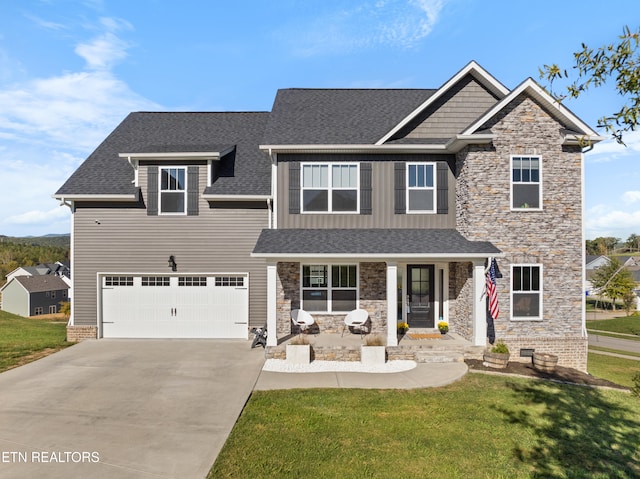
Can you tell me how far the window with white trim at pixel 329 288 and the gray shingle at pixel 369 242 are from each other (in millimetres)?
1199

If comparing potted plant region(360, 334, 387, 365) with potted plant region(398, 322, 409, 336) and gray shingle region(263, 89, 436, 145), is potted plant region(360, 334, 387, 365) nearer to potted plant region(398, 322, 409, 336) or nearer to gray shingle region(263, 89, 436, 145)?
potted plant region(398, 322, 409, 336)

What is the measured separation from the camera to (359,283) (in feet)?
40.4

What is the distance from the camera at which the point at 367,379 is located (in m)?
9.16

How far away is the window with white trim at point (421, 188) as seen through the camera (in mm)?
12422

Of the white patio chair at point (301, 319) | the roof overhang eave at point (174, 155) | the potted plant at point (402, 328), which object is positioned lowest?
the potted plant at point (402, 328)

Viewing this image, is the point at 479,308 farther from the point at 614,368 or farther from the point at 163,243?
the point at 163,243

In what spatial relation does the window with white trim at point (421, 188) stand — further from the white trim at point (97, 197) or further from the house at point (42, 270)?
the house at point (42, 270)

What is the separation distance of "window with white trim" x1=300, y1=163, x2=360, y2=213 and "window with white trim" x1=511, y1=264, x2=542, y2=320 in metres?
5.43

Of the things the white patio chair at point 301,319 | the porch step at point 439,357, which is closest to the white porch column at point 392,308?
the porch step at point 439,357

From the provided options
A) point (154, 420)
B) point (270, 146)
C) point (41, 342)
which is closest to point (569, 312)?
point (270, 146)

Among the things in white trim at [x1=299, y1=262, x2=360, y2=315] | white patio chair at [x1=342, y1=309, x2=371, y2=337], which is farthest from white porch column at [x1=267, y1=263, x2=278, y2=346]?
white patio chair at [x1=342, y1=309, x2=371, y2=337]

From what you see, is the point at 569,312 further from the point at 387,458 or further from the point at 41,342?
the point at 41,342

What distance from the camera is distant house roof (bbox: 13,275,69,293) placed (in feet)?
177

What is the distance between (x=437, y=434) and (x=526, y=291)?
6.67 meters
